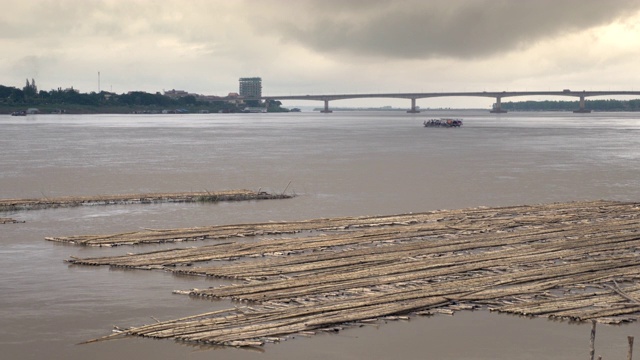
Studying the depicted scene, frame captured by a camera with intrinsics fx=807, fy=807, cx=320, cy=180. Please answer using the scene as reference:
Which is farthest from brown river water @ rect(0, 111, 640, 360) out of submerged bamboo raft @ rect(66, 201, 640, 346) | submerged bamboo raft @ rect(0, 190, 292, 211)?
submerged bamboo raft @ rect(0, 190, 292, 211)

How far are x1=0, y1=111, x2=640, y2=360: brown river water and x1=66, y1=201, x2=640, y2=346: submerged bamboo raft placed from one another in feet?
1.69

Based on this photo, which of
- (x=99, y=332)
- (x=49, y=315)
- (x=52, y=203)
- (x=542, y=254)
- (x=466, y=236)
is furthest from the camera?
(x=52, y=203)

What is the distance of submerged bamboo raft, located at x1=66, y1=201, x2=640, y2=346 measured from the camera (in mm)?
18906

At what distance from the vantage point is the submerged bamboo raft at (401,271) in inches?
744

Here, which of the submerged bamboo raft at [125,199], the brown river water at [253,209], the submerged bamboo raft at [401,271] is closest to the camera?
the brown river water at [253,209]

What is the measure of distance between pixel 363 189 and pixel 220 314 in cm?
3037

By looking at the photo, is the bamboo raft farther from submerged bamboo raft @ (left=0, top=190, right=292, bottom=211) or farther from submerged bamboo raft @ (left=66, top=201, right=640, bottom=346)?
submerged bamboo raft @ (left=66, top=201, right=640, bottom=346)

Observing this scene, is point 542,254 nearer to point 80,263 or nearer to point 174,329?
point 174,329

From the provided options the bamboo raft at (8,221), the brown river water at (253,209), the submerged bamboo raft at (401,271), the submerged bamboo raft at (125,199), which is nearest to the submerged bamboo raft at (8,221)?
the bamboo raft at (8,221)

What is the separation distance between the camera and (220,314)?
19484 mm

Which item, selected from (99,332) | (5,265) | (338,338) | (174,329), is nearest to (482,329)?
(338,338)

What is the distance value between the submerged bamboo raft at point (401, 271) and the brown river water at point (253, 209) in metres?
0.52

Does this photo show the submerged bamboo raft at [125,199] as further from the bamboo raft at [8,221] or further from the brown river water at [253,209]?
the bamboo raft at [8,221]

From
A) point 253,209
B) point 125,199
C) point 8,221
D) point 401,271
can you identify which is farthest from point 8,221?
point 401,271
